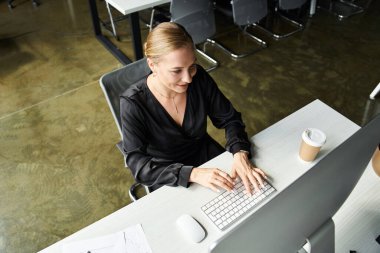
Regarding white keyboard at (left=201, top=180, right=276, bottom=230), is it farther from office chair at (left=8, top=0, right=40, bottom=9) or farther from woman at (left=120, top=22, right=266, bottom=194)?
office chair at (left=8, top=0, right=40, bottom=9)

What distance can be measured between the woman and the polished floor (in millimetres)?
909

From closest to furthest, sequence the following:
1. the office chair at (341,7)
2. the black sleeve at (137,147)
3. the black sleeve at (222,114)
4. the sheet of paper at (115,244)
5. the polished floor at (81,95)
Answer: the sheet of paper at (115,244) < the black sleeve at (137,147) < the black sleeve at (222,114) < the polished floor at (81,95) < the office chair at (341,7)

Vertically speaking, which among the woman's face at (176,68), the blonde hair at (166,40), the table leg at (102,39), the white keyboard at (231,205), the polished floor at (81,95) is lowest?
the polished floor at (81,95)

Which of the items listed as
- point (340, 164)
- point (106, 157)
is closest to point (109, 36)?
point (106, 157)

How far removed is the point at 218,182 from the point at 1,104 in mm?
2488

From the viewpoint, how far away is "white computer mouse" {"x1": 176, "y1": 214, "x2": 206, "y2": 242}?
1.07 metres

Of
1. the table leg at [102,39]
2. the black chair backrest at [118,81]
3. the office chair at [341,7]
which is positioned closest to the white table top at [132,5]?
the table leg at [102,39]

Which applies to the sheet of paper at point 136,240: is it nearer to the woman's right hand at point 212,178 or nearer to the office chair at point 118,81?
the woman's right hand at point 212,178

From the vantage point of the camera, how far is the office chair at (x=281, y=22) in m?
3.65

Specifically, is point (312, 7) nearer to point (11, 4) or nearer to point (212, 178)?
point (212, 178)

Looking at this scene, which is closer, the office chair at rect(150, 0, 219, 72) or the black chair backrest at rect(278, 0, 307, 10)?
the office chair at rect(150, 0, 219, 72)

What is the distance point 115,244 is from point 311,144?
0.77m

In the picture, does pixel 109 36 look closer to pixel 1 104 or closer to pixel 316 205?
pixel 1 104

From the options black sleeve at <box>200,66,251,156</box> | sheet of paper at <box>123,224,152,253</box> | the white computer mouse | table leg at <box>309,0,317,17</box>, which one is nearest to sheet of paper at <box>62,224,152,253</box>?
sheet of paper at <box>123,224,152,253</box>
